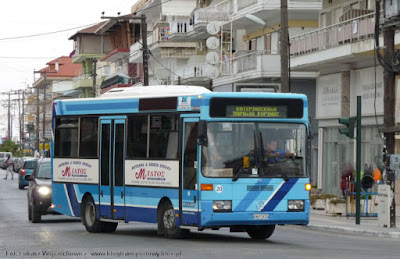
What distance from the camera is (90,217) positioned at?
909 inches

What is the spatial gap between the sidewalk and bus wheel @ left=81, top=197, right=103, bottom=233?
6.12 metres

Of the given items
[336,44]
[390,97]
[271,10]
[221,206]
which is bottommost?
[221,206]

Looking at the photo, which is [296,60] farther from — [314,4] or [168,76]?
[168,76]

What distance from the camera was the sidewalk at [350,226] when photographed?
80.2ft

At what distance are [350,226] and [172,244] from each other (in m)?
8.81

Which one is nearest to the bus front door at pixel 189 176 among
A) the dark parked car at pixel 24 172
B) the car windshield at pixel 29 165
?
the dark parked car at pixel 24 172

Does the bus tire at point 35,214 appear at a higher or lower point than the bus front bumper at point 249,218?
lower

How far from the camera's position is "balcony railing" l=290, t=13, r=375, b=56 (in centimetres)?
3634

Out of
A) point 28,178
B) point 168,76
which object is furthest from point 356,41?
point 168,76

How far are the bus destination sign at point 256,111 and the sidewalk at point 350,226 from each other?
582 centimetres

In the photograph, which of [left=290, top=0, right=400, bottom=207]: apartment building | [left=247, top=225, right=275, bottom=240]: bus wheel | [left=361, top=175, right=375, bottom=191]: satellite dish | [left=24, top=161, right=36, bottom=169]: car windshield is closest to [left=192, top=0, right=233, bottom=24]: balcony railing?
[left=290, top=0, right=400, bottom=207]: apartment building

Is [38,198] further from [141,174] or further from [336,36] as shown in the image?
[336,36]

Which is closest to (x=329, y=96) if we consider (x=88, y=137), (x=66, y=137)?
(x=66, y=137)

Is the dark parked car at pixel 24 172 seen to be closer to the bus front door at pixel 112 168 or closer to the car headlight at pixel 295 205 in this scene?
the bus front door at pixel 112 168
